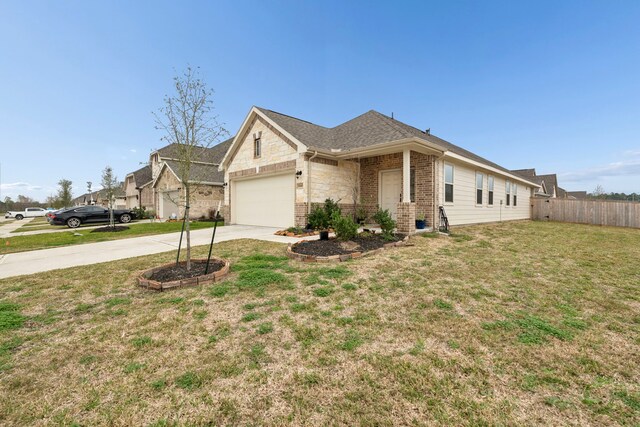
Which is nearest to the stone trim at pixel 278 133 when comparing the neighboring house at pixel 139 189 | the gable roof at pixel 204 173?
the gable roof at pixel 204 173

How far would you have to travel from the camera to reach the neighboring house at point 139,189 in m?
25.1

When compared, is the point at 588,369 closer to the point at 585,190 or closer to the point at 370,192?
the point at 370,192

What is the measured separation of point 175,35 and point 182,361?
13.6 m

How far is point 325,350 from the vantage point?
2.45 m

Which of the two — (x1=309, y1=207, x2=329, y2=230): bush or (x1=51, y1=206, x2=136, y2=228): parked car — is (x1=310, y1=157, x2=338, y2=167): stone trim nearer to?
A: (x1=309, y1=207, x2=329, y2=230): bush

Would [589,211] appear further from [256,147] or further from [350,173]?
[256,147]

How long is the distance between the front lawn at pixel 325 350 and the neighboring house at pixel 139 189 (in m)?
23.7

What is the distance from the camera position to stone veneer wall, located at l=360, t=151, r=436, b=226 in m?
9.84

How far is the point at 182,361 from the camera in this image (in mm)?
2318

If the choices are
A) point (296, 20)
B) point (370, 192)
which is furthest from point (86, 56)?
point (370, 192)

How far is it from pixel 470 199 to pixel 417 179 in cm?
423

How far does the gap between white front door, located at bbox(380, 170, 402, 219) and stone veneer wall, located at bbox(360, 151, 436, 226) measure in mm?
230

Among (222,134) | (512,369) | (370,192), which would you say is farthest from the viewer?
(370,192)

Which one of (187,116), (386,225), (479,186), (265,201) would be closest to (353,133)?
(265,201)
